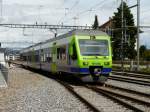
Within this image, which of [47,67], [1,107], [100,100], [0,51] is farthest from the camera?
[0,51]

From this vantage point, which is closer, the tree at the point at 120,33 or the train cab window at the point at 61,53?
the train cab window at the point at 61,53

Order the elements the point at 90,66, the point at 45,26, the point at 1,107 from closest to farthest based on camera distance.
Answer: the point at 1,107
the point at 90,66
the point at 45,26

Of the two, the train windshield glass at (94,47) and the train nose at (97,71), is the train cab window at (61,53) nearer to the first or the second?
the train windshield glass at (94,47)

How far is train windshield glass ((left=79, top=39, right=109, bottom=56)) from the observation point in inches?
930

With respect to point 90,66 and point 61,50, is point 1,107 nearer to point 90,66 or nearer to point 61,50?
point 90,66

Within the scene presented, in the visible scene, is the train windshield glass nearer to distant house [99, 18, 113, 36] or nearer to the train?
the train

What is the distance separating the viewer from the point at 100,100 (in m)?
16.1

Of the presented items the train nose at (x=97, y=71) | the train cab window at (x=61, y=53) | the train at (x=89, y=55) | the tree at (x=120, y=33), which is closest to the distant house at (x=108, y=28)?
the tree at (x=120, y=33)

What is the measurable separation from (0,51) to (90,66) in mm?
28181

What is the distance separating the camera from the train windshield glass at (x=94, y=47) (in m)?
23.6

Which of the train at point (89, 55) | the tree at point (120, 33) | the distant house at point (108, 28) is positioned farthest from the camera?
the tree at point (120, 33)

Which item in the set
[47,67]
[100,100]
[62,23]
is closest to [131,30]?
[62,23]

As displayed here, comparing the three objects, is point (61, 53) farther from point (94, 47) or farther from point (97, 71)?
point (97, 71)

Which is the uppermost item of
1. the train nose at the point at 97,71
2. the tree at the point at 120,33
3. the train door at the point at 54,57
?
the tree at the point at 120,33
